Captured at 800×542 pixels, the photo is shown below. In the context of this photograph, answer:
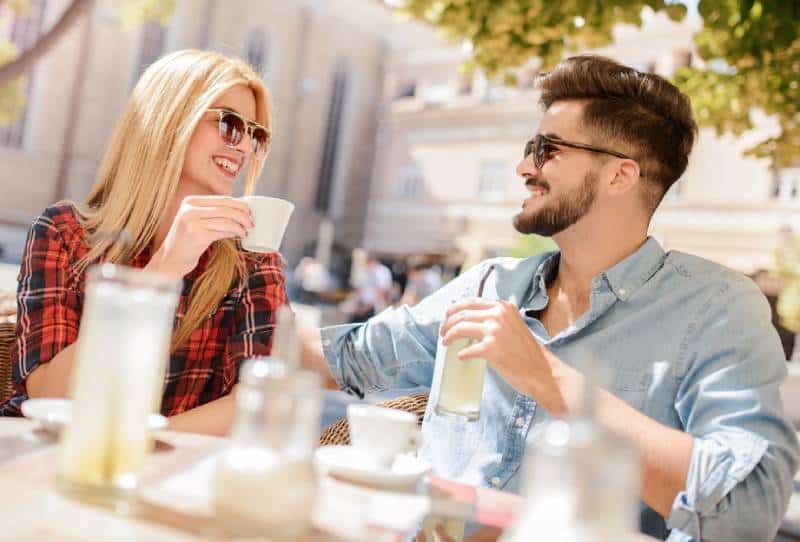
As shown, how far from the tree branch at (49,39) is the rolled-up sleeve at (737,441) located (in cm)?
526

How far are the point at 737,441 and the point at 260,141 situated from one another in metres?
1.23

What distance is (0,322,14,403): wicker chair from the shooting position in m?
1.89

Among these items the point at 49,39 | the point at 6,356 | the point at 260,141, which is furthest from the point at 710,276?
the point at 49,39

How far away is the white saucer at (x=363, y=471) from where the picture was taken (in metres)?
1.07

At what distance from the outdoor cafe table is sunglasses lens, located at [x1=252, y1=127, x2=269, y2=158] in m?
1.04

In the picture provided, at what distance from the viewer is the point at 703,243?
775 inches

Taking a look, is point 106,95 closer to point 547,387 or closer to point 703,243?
point 703,243

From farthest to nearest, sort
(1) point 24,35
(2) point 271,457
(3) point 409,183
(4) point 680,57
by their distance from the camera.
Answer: (3) point 409,183
(4) point 680,57
(1) point 24,35
(2) point 271,457

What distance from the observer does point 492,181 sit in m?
22.9

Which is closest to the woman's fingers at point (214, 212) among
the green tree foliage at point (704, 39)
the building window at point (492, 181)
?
the green tree foliage at point (704, 39)

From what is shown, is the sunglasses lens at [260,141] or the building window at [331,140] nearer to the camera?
the sunglasses lens at [260,141]

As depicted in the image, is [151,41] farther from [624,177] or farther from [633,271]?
[633,271]

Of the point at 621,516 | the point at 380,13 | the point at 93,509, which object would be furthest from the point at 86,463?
the point at 380,13

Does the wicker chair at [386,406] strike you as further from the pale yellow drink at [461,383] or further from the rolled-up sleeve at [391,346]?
the pale yellow drink at [461,383]
